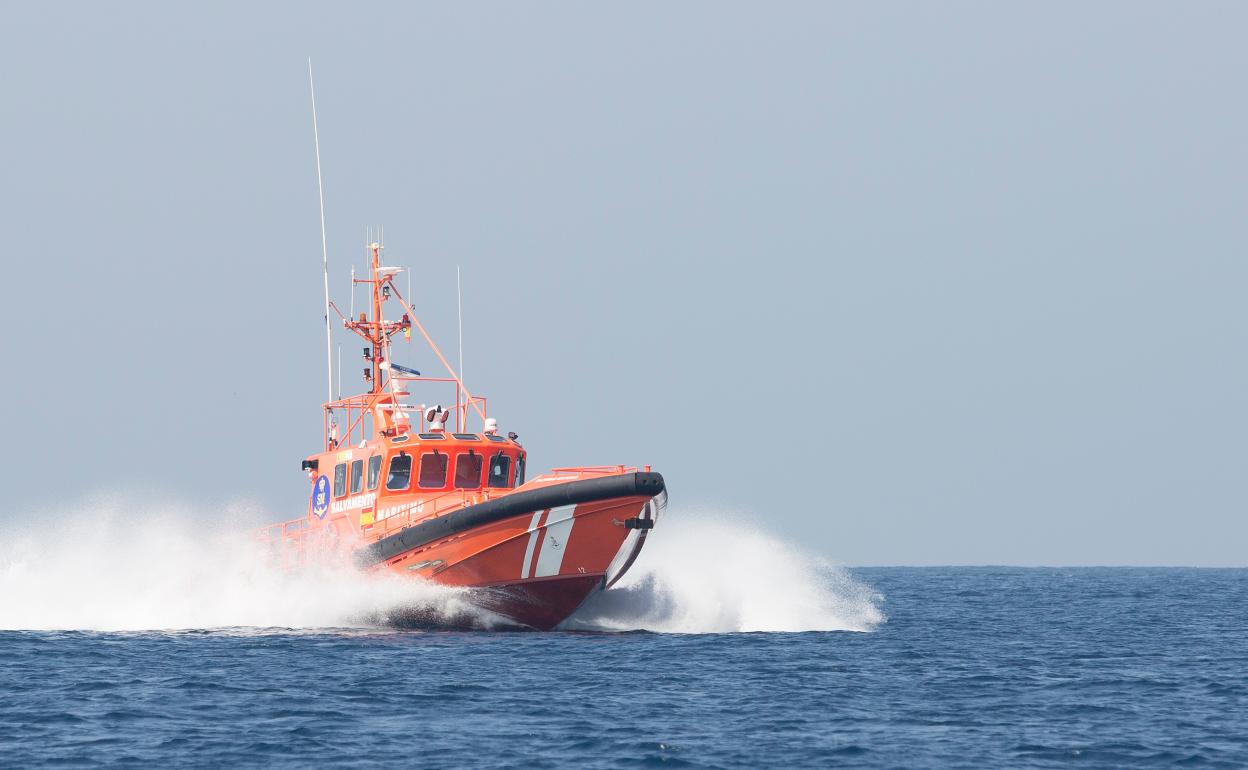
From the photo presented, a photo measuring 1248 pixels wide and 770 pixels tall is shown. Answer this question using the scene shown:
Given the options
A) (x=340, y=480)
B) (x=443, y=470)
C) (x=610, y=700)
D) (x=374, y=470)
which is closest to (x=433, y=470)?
A: (x=443, y=470)

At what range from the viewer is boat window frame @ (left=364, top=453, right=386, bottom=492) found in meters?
28.8

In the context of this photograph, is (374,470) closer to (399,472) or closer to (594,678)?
(399,472)

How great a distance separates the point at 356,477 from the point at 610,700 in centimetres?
1128

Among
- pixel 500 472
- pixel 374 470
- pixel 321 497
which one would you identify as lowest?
pixel 321 497

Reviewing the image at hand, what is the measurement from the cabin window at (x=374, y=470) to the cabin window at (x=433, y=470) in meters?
0.83

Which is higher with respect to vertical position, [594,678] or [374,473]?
[374,473]

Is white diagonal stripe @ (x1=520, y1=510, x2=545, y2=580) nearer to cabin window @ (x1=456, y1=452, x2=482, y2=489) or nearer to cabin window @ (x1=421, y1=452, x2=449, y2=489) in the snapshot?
cabin window @ (x1=456, y1=452, x2=482, y2=489)

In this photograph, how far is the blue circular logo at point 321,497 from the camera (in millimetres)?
31203

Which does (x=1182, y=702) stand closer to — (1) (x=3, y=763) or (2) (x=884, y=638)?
(2) (x=884, y=638)

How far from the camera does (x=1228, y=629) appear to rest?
116ft

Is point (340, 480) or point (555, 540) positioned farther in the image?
point (340, 480)

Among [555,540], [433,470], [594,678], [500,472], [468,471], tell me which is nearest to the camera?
[594,678]

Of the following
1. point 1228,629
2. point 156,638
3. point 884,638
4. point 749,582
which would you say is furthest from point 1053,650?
point 156,638

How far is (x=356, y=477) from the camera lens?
29.8 m
